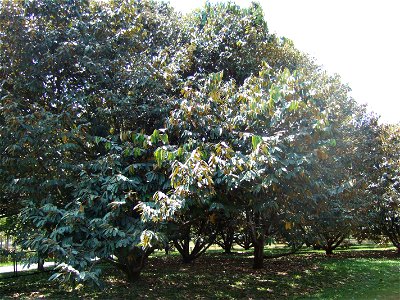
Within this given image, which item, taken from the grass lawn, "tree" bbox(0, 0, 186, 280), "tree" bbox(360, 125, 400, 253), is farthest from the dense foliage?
"tree" bbox(360, 125, 400, 253)

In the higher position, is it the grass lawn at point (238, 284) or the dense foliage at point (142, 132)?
the dense foliage at point (142, 132)

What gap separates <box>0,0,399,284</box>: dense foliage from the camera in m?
5.37

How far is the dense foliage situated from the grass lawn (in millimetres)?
975

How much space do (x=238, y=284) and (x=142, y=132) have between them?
545 cm

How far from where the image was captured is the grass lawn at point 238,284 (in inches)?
332

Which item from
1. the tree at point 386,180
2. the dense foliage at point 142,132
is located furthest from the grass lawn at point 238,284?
the tree at point 386,180

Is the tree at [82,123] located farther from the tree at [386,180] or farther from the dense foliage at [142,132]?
the tree at [386,180]

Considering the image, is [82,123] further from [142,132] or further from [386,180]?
[386,180]

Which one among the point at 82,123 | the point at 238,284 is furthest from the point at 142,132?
the point at 238,284

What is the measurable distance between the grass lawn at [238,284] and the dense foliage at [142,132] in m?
0.97

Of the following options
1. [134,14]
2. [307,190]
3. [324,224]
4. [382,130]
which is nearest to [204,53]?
[134,14]

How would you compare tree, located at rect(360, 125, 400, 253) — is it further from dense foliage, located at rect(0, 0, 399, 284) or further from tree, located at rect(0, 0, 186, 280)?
tree, located at rect(0, 0, 186, 280)

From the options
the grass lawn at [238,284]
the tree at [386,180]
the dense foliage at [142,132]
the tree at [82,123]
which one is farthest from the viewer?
the tree at [386,180]

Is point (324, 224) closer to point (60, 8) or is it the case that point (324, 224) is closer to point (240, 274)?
point (240, 274)
